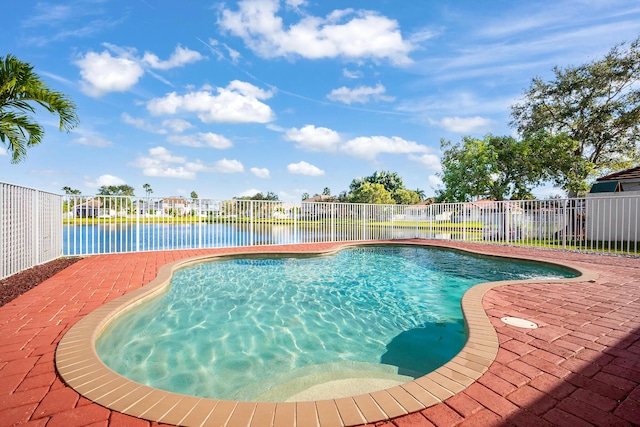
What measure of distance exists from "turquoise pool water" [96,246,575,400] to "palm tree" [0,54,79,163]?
4.21 metres

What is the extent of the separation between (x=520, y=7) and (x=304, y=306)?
1110 centimetres

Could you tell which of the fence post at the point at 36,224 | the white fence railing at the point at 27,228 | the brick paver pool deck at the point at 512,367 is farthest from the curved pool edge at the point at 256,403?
the fence post at the point at 36,224

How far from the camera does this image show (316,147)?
37.6 meters

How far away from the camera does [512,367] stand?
231 cm

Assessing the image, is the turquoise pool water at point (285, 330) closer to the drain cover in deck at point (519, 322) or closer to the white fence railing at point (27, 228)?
the drain cover in deck at point (519, 322)

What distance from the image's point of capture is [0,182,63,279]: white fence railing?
511cm

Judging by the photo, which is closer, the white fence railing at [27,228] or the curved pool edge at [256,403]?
the curved pool edge at [256,403]

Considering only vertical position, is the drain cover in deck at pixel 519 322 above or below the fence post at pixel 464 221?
below

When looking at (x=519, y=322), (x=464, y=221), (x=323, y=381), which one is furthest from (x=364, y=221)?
(x=323, y=381)

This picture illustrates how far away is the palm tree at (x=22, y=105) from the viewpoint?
5.48m

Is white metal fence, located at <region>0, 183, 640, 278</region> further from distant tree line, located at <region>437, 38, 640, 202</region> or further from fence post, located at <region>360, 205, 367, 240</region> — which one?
distant tree line, located at <region>437, 38, 640, 202</region>

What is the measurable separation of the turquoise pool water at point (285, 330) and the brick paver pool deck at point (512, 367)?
0.71 metres

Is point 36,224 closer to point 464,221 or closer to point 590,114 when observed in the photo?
point 464,221

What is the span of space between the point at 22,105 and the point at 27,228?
97.1 inches
